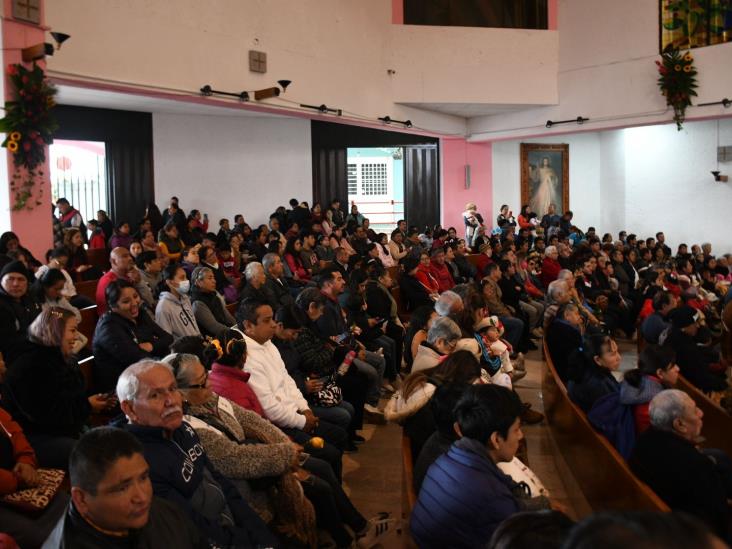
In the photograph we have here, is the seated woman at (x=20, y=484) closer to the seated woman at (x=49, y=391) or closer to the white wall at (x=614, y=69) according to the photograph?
the seated woman at (x=49, y=391)

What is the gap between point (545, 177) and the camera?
60.8ft

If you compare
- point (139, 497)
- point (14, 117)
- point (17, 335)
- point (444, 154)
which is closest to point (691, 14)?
point (444, 154)

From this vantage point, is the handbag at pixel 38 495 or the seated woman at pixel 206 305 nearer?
the handbag at pixel 38 495

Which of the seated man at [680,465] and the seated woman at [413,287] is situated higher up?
the seated woman at [413,287]

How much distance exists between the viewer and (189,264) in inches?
290

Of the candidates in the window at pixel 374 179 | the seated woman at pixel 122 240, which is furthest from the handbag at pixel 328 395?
the window at pixel 374 179

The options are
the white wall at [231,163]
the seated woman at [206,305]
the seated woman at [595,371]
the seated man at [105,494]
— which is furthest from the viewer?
the white wall at [231,163]

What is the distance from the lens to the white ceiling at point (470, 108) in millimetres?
14609

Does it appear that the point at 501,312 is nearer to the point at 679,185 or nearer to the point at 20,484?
the point at 20,484

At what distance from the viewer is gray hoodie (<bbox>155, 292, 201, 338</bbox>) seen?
5542 mm

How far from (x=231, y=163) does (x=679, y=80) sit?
8249 millimetres

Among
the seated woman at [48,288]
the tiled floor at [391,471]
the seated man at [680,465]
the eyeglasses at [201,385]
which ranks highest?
the seated woman at [48,288]

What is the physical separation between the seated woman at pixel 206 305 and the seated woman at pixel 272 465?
7.33 ft

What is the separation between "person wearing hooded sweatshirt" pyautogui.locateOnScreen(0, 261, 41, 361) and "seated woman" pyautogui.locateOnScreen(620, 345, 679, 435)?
3.59 m
